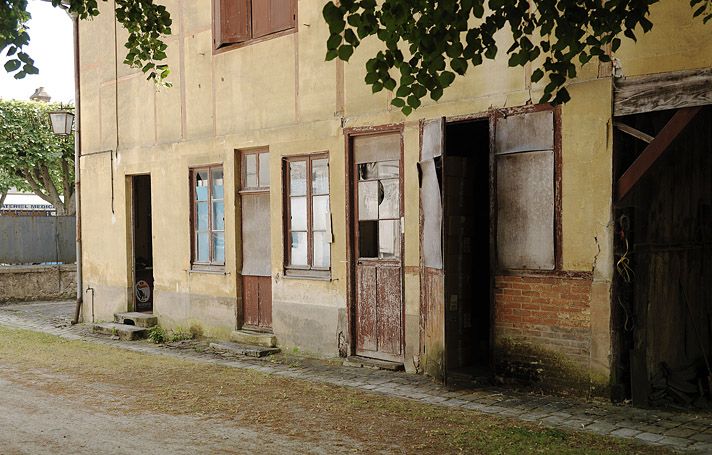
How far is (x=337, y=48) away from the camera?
530 centimetres

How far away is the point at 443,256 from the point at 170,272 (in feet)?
19.7

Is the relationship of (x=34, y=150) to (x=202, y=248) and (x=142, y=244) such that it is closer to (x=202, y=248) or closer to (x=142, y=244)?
(x=142, y=244)

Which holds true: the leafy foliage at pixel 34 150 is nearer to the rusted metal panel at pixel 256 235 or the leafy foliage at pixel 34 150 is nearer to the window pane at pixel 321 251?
the rusted metal panel at pixel 256 235

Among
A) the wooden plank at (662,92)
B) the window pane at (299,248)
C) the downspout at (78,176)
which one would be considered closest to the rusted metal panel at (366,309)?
the window pane at (299,248)

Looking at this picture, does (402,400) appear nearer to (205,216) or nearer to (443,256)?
(443,256)

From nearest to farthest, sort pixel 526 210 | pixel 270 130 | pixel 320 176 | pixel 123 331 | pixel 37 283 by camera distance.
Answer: pixel 526 210 < pixel 320 176 < pixel 270 130 < pixel 123 331 < pixel 37 283

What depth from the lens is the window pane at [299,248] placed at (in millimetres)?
10414

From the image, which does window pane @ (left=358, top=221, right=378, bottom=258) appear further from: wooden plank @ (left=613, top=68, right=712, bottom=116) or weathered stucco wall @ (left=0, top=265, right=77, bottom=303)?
weathered stucco wall @ (left=0, top=265, right=77, bottom=303)

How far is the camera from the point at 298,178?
10.5 metres

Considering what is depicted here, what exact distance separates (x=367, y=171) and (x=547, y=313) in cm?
307

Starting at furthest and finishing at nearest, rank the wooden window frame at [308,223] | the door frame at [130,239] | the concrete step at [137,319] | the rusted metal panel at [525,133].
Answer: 1. the door frame at [130,239]
2. the concrete step at [137,319]
3. the wooden window frame at [308,223]
4. the rusted metal panel at [525,133]

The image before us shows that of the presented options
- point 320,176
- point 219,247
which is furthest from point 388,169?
point 219,247

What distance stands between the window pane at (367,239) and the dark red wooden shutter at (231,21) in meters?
3.61

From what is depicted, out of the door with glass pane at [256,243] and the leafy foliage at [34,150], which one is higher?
the leafy foliage at [34,150]
